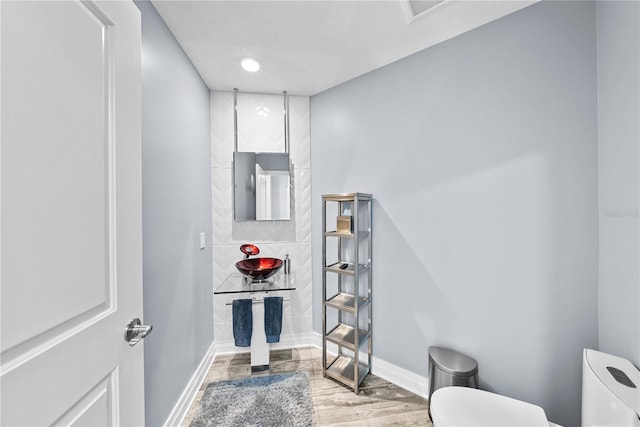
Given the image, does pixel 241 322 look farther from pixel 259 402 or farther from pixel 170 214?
pixel 170 214

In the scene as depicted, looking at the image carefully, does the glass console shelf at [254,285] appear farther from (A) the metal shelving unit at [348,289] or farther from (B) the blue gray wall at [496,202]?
(B) the blue gray wall at [496,202]

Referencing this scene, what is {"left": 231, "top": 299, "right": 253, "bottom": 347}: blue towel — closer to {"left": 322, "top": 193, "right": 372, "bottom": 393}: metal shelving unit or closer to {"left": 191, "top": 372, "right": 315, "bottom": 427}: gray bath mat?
{"left": 191, "top": 372, "right": 315, "bottom": 427}: gray bath mat

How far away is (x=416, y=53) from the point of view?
1.71m

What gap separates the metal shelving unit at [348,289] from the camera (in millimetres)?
1770

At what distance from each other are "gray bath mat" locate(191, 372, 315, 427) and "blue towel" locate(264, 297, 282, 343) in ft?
1.05

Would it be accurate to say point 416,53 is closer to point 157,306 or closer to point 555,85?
point 555,85

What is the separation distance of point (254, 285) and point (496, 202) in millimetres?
1676

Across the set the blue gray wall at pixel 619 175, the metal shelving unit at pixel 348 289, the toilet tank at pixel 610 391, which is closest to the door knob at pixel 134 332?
the metal shelving unit at pixel 348 289

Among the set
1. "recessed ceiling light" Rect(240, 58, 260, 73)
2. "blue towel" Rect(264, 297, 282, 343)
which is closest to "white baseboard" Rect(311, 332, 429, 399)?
"blue towel" Rect(264, 297, 282, 343)

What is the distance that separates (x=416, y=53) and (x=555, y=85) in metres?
0.83

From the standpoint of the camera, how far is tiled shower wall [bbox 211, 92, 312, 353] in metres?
2.22

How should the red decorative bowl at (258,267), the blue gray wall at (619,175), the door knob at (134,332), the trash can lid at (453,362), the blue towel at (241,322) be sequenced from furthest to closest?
the blue towel at (241,322)
the red decorative bowl at (258,267)
the trash can lid at (453,362)
the blue gray wall at (619,175)
the door knob at (134,332)

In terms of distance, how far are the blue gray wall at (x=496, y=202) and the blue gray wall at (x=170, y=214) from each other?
4.44 feet

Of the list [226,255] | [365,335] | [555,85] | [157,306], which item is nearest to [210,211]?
[226,255]
